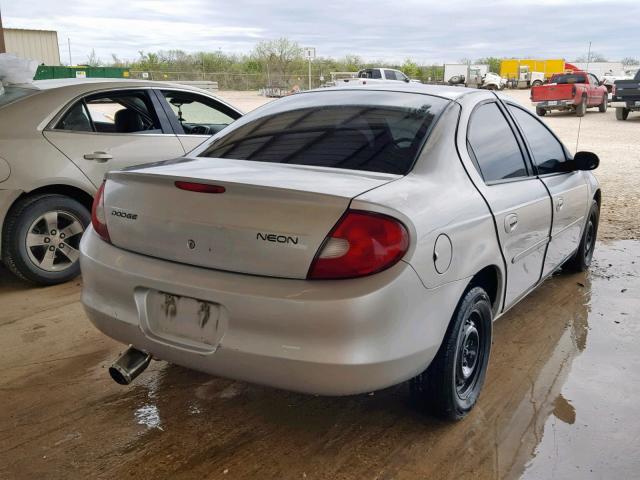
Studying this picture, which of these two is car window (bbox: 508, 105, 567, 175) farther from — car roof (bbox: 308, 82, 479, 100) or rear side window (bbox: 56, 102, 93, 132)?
rear side window (bbox: 56, 102, 93, 132)

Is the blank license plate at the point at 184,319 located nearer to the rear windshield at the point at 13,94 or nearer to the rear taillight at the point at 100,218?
the rear taillight at the point at 100,218

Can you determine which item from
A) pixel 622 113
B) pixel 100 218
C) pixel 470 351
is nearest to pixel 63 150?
pixel 100 218

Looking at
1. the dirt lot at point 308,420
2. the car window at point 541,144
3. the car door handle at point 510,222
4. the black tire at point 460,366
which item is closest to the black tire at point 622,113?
the car window at point 541,144

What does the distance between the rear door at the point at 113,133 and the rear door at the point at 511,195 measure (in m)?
3.15

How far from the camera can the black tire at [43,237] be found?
4695 millimetres

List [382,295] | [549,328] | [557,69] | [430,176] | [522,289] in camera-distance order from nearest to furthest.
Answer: [382,295] → [430,176] → [522,289] → [549,328] → [557,69]


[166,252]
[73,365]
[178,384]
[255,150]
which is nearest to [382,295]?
[166,252]

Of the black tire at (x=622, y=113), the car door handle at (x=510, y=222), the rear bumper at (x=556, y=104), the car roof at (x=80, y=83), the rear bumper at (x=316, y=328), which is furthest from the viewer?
the rear bumper at (x=556, y=104)

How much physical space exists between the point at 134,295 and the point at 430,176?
1.40m

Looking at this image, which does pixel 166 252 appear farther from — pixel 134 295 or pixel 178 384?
pixel 178 384

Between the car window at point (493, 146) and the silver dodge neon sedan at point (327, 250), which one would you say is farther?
the car window at point (493, 146)

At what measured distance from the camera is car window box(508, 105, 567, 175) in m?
3.90

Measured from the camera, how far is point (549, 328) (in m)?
4.14

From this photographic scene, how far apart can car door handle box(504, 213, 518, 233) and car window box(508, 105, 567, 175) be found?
79 centimetres
